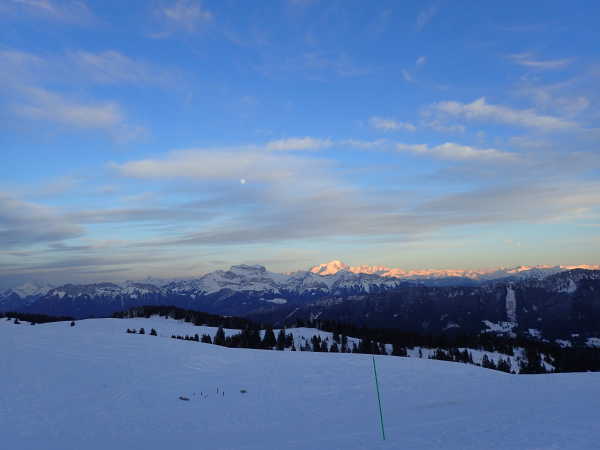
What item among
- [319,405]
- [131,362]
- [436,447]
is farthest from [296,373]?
[436,447]

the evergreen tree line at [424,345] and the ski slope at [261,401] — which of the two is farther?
the evergreen tree line at [424,345]

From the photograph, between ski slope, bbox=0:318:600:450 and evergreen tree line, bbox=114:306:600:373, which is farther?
evergreen tree line, bbox=114:306:600:373

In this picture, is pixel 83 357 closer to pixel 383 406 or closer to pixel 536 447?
pixel 383 406

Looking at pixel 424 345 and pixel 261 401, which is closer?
pixel 261 401

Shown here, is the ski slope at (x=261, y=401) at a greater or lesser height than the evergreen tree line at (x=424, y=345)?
greater

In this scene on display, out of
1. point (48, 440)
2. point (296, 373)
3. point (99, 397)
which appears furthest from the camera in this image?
point (296, 373)

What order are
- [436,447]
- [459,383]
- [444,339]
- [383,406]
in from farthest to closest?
[444,339], [459,383], [383,406], [436,447]

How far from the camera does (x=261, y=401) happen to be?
35688 mm

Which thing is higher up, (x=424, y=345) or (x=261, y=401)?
(x=261, y=401)

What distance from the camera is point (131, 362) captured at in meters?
46.7

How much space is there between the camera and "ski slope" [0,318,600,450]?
20.5 metres

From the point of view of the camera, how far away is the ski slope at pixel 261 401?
67.3ft

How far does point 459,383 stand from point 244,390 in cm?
2208

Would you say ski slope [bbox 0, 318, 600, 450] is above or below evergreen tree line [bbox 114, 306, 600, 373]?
above
